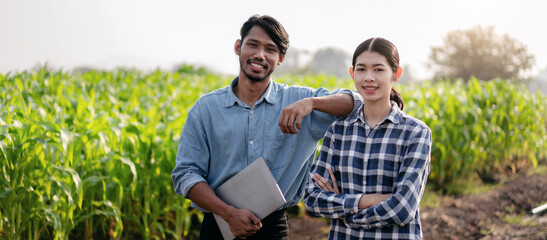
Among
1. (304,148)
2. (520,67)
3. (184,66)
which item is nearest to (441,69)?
(520,67)

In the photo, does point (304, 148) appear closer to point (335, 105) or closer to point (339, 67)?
point (335, 105)

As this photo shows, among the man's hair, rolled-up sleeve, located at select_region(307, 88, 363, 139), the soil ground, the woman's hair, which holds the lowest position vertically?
the soil ground

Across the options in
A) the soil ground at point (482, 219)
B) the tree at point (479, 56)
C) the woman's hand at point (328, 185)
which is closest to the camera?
the woman's hand at point (328, 185)

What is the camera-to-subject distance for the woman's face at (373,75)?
5.29 ft

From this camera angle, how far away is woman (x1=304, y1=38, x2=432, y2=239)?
1539 millimetres

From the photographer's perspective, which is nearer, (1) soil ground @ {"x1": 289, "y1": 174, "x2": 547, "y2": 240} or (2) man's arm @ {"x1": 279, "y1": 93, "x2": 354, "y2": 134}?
(2) man's arm @ {"x1": 279, "y1": 93, "x2": 354, "y2": 134}

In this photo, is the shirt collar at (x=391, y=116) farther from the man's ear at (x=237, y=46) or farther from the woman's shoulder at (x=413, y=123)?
the man's ear at (x=237, y=46)

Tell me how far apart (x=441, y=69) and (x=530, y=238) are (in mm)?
32534

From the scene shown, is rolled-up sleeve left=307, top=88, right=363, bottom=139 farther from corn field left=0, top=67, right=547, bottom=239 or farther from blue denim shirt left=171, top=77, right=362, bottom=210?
corn field left=0, top=67, right=547, bottom=239

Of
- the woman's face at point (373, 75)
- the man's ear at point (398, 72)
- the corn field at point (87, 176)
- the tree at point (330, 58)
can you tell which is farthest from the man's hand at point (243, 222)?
the tree at point (330, 58)

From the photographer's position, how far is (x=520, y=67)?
1266 inches

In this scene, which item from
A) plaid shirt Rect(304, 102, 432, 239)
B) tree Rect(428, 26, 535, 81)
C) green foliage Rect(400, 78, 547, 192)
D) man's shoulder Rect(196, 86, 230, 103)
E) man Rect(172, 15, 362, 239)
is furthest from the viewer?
tree Rect(428, 26, 535, 81)

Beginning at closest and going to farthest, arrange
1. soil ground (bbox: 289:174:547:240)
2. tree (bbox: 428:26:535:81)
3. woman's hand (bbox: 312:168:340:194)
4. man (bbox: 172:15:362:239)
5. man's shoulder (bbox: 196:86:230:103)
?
woman's hand (bbox: 312:168:340:194), man (bbox: 172:15:362:239), man's shoulder (bbox: 196:86:230:103), soil ground (bbox: 289:174:547:240), tree (bbox: 428:26:535:81)

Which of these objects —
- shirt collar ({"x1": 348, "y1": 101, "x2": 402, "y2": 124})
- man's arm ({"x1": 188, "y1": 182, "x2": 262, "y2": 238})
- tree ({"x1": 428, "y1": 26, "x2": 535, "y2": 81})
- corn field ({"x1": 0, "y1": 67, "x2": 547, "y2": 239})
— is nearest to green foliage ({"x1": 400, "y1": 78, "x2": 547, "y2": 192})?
corn field ({"x1": 0, "y1": 67, "x2": 547, "y2": 239})
